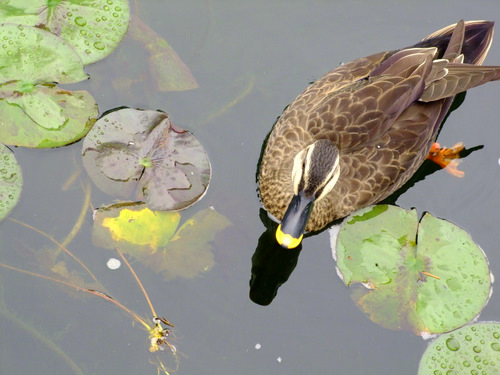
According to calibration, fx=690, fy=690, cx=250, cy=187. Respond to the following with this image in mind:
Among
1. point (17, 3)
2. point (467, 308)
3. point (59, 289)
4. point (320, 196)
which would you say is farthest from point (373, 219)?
point (17, 3)

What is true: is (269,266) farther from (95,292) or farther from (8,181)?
(8,181)

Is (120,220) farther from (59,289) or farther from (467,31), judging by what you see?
(467,31)

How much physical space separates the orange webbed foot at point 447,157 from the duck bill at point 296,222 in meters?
1.58

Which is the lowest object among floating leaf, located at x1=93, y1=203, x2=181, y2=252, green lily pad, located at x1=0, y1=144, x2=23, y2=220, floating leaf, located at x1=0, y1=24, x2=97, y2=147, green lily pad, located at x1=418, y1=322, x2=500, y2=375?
green lily pad, located at x1=418, y1=322, x2=500, y2=375

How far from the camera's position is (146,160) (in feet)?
15.8

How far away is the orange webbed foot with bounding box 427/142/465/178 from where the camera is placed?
17.9 ft

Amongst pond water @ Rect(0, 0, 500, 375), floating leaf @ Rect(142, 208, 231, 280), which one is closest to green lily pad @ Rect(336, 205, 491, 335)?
pond water @ Rect(0, 0, 500, 375)

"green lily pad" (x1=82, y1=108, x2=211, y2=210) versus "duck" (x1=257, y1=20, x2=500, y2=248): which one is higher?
"duck" (x1=257, y1=20, x2=500, y2=248)

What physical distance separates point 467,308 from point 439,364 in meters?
0.41

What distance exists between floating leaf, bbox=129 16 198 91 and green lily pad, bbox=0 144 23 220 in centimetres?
126

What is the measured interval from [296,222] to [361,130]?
2.64ft

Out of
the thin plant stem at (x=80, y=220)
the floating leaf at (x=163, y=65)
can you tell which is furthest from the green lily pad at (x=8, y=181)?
the floating leaf at (x=163, y=65)

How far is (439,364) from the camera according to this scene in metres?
4.52

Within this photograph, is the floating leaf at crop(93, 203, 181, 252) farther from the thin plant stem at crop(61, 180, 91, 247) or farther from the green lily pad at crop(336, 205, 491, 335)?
the green lily pad at crop(336, 205, 491, 335)
